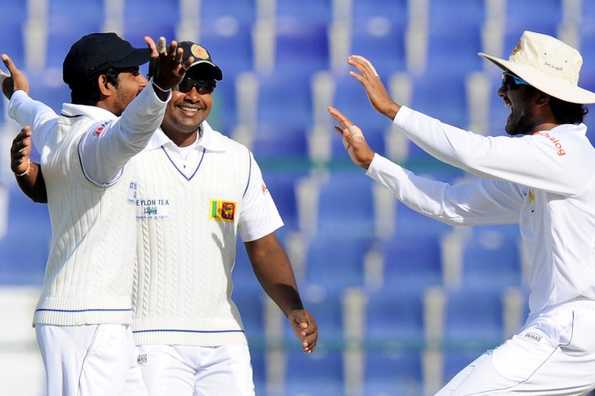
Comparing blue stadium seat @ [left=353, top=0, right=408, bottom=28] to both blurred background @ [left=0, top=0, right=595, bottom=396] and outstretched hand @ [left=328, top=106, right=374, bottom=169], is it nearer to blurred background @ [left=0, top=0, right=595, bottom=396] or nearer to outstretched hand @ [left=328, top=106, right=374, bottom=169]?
blurred background @ [left=0, top=0, right=595, bottom=396]

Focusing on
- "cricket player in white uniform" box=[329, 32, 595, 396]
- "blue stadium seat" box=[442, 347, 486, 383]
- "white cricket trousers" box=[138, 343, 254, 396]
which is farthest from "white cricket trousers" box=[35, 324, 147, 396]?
"blue stadium seat" box=[442, 347, 486, 383]

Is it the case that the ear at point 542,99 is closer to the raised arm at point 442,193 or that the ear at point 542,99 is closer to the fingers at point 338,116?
the raised arm at point 442,193

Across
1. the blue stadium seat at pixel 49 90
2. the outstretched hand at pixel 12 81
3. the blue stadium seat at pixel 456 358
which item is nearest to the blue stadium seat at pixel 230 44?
the blue stadium seat at pixel 49 90

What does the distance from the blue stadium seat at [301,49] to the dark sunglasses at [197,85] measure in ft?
13.7

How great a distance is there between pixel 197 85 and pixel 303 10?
4.56m

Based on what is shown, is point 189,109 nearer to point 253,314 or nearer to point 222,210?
point 222,210

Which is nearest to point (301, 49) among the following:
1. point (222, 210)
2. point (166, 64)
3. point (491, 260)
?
point (491, 260)

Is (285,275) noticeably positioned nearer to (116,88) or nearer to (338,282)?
(116,88)

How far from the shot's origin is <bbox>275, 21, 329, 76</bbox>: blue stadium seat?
844 centimetres

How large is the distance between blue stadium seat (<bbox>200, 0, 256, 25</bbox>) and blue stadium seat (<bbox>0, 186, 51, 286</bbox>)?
Result: 169 cm

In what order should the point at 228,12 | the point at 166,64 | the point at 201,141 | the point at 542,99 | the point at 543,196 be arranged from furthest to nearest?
the point at 228,12 → the point at 201,141 → the point at 542,99 → the point at 543,196 → the point at 166,64

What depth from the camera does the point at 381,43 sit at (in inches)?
334

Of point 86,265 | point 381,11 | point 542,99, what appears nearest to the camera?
point 86,265

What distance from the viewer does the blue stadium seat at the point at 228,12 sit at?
28.5 ft
